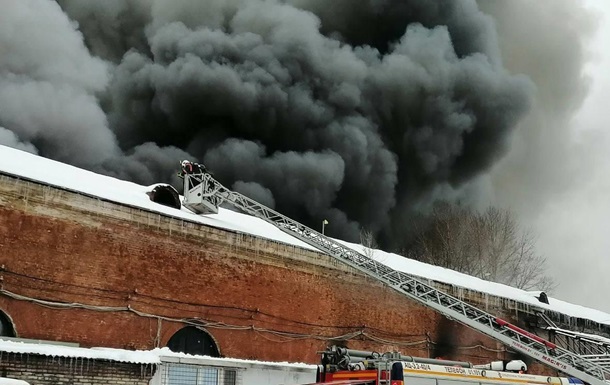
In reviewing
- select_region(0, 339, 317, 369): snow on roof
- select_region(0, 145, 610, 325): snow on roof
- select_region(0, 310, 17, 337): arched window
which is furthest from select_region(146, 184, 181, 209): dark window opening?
select_region(0, 310, 17, 337): arched window

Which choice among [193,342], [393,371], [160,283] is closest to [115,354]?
[160,283]

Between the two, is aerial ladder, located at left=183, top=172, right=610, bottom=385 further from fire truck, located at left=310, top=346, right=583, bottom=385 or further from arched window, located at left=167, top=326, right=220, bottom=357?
arched window, located at left=167, top=326, right=220, bottom=357

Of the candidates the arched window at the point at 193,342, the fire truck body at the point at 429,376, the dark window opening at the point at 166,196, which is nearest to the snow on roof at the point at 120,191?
the dark window opening at the point at 166,196

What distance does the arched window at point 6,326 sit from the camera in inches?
459

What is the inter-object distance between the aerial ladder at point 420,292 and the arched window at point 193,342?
3.09m

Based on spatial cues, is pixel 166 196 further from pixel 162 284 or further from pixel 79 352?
pixel 79 352

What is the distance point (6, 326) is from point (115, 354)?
203 centimetres

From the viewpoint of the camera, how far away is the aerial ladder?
43.3 feet

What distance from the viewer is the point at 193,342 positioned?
14.5 metres

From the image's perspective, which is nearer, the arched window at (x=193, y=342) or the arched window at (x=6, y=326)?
the arched window at (x=6, y=326)

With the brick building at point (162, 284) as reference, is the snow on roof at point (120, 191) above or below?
above

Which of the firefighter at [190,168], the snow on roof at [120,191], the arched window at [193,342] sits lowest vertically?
the arched window at [193,342]

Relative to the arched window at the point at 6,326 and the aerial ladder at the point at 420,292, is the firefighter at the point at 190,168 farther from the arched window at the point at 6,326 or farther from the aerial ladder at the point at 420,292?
the arched window at the point at 6,326

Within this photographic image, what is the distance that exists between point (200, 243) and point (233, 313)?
1.83m
